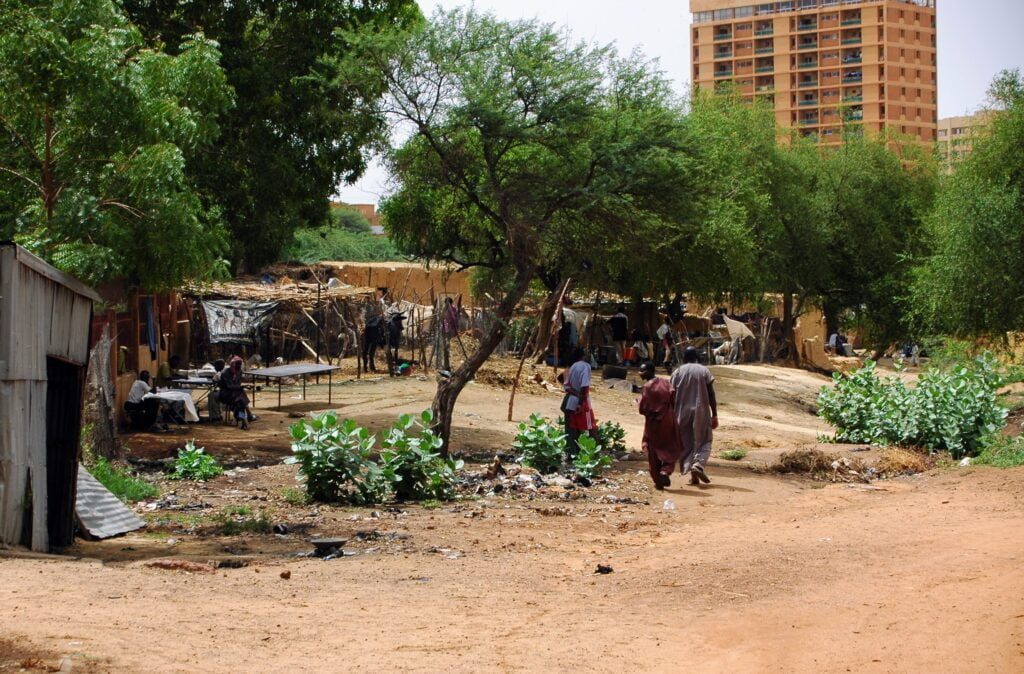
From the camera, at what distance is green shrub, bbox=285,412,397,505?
37.3ft

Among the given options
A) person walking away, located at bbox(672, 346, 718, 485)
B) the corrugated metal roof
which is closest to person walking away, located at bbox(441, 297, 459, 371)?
person walking away, located at bbox(672, 346, 718, 485)

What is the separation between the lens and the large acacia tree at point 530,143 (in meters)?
15.7

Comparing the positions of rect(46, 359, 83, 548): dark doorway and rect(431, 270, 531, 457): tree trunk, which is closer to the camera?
rect(46, 359, 83, 548): dark doorway

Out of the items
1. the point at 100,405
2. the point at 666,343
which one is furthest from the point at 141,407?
the point at 666,343

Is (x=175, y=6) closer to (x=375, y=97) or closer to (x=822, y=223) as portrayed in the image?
(x=375, y=97)

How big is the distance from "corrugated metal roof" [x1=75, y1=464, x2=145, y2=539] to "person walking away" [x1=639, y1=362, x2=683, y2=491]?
568 cm

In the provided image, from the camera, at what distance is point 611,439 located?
635 inches

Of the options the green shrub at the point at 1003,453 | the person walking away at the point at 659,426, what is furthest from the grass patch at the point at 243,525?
the green shrub at the point at 1003,453

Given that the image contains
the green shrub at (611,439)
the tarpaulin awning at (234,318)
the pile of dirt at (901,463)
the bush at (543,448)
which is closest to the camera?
the bush at (543,448)

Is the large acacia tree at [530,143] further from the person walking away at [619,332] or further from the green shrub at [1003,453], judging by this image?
the person walking away at [619,332]

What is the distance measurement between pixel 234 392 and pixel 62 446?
8.86 meters

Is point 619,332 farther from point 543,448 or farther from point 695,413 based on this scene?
point 695,413

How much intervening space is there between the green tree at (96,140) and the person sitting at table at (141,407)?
5.72 m

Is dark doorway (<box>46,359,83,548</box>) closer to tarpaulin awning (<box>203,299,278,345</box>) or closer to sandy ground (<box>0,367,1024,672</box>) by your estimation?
sandy ground (<box>0,367,1024,672</box>)
